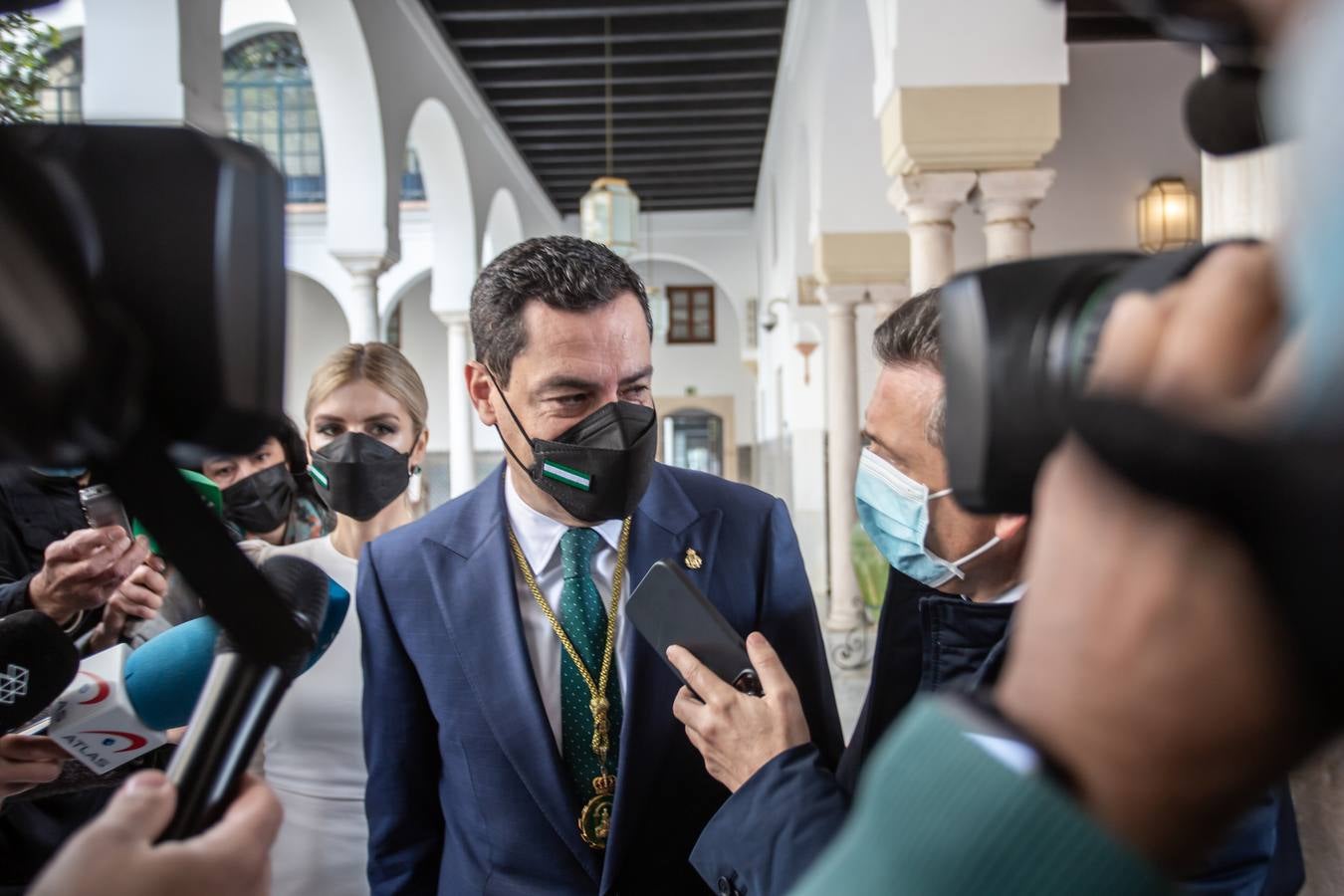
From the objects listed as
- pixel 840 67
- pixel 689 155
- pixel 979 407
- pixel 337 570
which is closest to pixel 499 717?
pixel 337 570

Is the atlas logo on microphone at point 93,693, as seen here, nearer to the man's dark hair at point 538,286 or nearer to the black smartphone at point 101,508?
the black smartphone at point 101,508

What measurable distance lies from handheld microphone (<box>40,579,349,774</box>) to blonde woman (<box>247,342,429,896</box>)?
79 cm

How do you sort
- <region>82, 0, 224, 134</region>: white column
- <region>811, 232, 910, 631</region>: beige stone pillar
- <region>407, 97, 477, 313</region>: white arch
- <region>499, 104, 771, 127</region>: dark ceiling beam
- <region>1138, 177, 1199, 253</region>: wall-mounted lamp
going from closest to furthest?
<region>82, 0, 224, 134</region>: white column < <region>1138, 177, 1199, 253</region>: wall-mounted lamp < <region>811, 232, 910, 631</region>: beige stone pillar < <region>407, 97, 477, 313</region>: white arch < <region>499, 104, 771, 127</region>: dark ceiling beam

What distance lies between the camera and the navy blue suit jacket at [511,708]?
173 cm

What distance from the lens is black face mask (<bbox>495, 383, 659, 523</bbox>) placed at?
1892mm

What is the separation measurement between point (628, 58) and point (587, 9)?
1270 millimetres

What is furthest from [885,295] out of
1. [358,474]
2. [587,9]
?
[358,474]

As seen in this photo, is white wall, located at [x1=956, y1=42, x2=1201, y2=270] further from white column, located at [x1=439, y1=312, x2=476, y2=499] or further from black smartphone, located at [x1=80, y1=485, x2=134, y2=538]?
black smartphone, located at [x1=80, y1=485, x2=134, y2=538]

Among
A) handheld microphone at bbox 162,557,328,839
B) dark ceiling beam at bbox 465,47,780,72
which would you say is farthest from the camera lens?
dark ceiling beam at bbox 465,47,780,72

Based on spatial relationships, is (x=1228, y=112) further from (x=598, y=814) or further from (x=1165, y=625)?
(x=598, y=814)

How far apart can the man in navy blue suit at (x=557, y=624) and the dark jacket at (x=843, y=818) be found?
29 cm

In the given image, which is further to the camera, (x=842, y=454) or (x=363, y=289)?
(x=842, y=454)

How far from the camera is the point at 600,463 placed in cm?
189

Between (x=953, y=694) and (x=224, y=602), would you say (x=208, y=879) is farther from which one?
(x=953, y=694)
